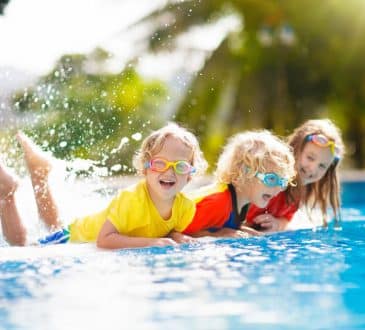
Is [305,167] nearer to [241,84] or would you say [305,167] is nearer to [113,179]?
[113,179]

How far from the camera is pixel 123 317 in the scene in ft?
9.48

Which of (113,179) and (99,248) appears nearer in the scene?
(99,248)

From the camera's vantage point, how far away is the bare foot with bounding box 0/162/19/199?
5.41 meters

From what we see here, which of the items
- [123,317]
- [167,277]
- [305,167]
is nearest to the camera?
[123,317]

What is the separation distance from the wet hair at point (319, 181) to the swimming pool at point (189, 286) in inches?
43.7

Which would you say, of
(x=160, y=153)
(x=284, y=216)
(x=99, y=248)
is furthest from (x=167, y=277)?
(x=284, y=216)

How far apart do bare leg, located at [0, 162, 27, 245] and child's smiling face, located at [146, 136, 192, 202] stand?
1.08 metres

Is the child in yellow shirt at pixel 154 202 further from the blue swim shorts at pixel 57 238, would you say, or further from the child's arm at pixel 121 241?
the blue swim shorts at pixel 57 238

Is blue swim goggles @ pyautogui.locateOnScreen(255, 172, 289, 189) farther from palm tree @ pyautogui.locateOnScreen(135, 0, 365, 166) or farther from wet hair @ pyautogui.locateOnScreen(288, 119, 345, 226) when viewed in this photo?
palm tree @ pyautogui.locateOnScreen(135, 0, 365, 166)

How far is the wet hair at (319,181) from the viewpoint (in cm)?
593

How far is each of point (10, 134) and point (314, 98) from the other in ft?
33.3

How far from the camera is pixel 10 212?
5461mm

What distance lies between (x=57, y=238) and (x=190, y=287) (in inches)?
87.1

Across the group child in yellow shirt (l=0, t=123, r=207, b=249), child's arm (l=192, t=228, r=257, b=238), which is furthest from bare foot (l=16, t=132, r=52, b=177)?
child's arm (l=192, t=228, r=257, b=238)
